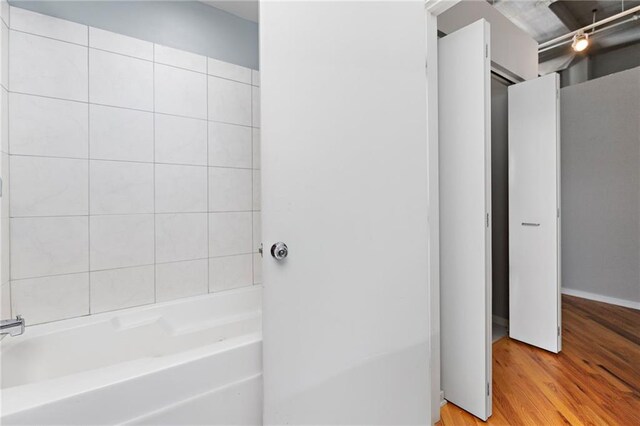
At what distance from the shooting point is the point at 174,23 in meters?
1.91

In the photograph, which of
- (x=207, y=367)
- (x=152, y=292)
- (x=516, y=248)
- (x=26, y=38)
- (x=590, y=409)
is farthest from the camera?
(x=516, y=248)

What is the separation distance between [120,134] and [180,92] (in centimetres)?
45

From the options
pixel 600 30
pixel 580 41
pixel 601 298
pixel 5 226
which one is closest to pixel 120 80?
pixel 5 226

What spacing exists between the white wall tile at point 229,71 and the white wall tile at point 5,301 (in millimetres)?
1593

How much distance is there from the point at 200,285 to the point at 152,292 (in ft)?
0.92

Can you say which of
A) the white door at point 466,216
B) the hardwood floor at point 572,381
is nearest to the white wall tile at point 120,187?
the white door at point 466,216

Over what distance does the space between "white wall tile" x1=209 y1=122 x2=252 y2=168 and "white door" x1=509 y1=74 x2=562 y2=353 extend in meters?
2.13

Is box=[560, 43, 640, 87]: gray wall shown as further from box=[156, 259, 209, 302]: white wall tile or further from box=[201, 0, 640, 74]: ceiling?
box=[156, 259, 209, 302]: white wall tile

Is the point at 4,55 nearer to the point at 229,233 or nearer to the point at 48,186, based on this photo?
the point at 48,186

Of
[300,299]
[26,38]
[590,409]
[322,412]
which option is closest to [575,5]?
[590,409]

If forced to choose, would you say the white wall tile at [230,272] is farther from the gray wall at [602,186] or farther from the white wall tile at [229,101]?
the gray wall at [602,186]

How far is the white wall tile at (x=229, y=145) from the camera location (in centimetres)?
205

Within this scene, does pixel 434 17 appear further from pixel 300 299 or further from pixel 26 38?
pixel 26 38

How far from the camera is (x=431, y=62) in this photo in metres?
1.58
